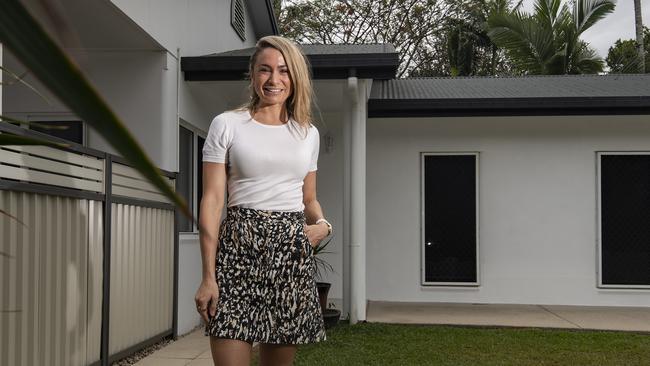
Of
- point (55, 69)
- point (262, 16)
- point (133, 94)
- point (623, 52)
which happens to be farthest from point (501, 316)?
point (623, 52)

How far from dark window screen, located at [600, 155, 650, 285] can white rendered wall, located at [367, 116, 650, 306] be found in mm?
152

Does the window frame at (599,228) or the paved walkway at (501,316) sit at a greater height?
the window frame at (599,228)

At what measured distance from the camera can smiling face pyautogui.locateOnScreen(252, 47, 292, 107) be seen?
6.44 feet

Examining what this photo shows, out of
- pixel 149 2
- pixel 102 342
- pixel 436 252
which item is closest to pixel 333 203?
pixel 436 252

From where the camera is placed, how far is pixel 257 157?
1927 mm

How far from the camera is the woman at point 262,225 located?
187 cm

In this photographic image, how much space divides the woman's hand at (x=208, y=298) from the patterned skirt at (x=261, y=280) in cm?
2

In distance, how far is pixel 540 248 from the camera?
8.23m

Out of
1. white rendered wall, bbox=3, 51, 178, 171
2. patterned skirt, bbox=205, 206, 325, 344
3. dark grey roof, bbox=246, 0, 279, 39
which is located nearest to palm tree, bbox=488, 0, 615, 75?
dark grey roof, bbox=246, 0, 279, 39

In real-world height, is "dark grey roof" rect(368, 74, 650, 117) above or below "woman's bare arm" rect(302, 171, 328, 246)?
above

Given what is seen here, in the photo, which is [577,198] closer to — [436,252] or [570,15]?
[436,252]

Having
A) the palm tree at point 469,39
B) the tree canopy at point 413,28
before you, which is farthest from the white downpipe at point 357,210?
the palm tree at point 469,39

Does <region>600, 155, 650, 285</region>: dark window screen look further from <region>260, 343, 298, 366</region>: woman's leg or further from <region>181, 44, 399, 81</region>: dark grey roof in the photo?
<region>260, 343, 298, 366</region>: woman's leg

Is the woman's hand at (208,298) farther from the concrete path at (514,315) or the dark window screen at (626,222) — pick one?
the dark window screen at (626,222)
